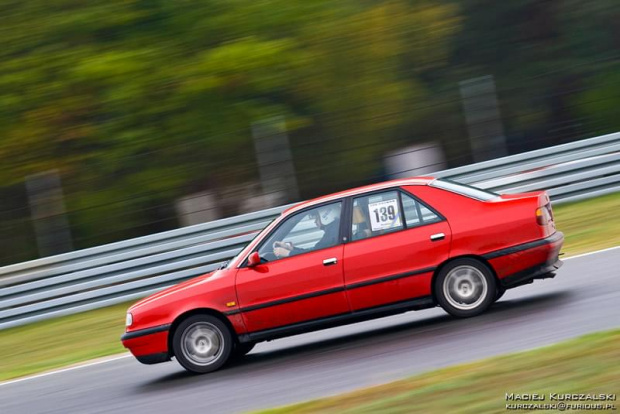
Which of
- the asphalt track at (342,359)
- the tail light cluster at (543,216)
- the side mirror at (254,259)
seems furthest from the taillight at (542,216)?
the side mirror at (254,259)

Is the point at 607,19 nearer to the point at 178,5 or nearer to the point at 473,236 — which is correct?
the point at 178,5

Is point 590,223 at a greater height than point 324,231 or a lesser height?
lesser

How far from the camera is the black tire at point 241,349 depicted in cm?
948

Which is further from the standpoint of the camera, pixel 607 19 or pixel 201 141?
pixel 607 19

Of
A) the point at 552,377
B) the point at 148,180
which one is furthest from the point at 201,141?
the point at 552,377

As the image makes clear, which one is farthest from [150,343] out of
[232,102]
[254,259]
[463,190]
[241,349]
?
[232,102]

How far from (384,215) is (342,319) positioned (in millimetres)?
1107

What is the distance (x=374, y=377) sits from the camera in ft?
25.2

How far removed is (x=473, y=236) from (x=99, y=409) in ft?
12.9

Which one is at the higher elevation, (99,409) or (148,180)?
(148,180)

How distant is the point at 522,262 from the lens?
8.84 meters

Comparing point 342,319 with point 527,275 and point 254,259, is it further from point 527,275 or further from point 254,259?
Answer: point 527,275

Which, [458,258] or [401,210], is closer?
[458,258]

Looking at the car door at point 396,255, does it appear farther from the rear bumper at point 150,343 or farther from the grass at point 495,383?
the rear bumper at point 150,343
